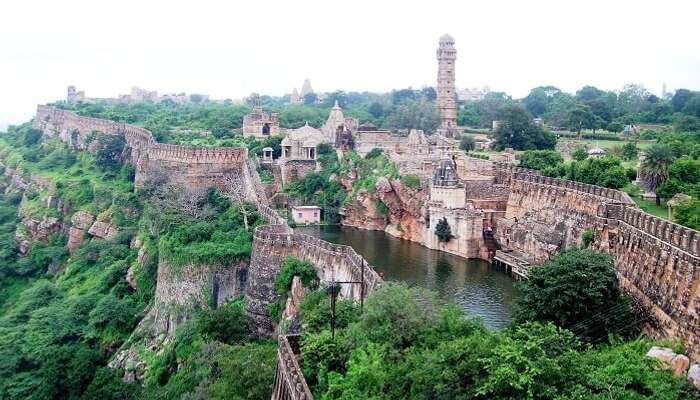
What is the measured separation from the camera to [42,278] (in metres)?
44.5

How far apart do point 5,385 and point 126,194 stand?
18.1 meters

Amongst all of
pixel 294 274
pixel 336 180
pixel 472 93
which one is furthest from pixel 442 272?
pixel 472 93

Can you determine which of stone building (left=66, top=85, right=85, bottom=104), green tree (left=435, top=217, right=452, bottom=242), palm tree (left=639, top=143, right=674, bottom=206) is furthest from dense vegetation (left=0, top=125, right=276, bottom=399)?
stone building (left=66, top=85, right=85, bottom=104)

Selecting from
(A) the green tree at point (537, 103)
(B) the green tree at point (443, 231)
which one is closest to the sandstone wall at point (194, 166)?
(B) the green tree at point (443, 231)

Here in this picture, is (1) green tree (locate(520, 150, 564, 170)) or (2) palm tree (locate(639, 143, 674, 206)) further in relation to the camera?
(1) green tree (locate(520, 150, 564, 170))

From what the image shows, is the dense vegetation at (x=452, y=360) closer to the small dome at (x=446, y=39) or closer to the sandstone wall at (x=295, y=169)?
the sandstone wall at (x=295, y=169)

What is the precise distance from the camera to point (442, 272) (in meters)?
38.9

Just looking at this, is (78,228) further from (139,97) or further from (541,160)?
(139,97)

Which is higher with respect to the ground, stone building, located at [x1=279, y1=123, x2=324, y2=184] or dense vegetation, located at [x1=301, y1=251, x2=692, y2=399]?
stone building, located at [x1=279, y1=123, x2=324, y2=184]

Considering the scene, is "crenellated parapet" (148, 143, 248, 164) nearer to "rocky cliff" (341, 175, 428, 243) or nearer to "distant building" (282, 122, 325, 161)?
"rocky cliff" (341, 175, 428, 243)

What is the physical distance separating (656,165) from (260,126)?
3893 centimetres

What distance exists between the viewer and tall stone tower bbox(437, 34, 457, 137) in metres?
77.8

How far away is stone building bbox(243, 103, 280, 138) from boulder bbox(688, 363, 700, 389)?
5273 centimetres

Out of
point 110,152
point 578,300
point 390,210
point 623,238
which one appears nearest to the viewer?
point 578,300
